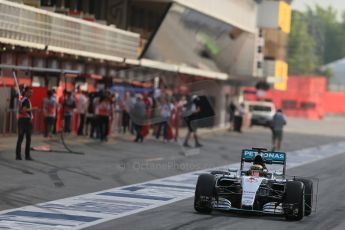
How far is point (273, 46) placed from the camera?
7450cm

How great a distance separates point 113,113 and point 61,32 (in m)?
3.87

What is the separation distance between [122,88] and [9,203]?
27973 mm

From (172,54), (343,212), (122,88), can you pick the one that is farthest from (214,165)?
(172,54)

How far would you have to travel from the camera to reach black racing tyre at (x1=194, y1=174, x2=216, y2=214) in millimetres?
16297

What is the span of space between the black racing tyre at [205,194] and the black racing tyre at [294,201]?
3.90ft

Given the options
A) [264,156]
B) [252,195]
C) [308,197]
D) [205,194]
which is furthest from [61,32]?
[252,195]

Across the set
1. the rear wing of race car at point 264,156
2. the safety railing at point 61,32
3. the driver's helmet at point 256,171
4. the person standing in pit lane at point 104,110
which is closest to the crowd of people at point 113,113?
the person standing in pit lane at point 104,110

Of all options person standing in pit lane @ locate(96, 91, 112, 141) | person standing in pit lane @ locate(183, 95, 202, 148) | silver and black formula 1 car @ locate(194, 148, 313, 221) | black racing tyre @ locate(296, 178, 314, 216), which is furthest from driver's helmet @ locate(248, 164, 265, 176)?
person standing in pit lane @ locate(183, 95, 202, 148)

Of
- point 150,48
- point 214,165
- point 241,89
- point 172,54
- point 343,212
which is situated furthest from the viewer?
point 241,89

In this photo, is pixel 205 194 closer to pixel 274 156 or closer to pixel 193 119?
pixel 274 156

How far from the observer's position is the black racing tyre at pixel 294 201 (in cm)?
1602

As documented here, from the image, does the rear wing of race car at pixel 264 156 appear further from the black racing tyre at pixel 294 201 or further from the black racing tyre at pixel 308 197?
the black racing tyre at pixel 294 201

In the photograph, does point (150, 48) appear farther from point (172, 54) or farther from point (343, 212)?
point (343, 212)

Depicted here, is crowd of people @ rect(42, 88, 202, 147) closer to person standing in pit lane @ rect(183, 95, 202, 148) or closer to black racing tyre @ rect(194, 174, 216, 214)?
person standing in pit lane @ rect(183, 95, 202, 148)
